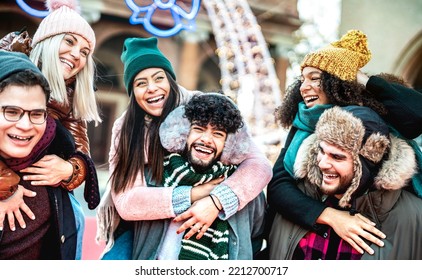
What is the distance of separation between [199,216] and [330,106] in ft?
2.35

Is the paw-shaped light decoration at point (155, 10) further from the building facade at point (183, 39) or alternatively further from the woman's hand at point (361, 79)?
the woman's hand at point (361, 79)

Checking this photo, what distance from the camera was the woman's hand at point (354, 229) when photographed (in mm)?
2020

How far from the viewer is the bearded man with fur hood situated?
77.2 inches

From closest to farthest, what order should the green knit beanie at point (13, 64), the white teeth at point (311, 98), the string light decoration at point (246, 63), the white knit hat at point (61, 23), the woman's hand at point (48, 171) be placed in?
1. the green knit beanie at point (13, 64)
2. the woman's hand at point (48, 171)
3. the white knit hat at point (61, 23)
4. the white teeth at point (311, 98)
5. the string light decoration at point (246, 63)

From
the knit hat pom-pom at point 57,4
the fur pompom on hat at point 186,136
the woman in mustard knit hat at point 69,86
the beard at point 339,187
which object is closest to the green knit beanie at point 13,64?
the woman in mustard knit hat at point 69,86

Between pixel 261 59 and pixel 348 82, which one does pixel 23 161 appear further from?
pixel 261 59

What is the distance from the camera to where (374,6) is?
8.92ft

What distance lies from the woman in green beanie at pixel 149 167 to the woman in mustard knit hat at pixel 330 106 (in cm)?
12

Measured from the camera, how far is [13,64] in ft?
5.94

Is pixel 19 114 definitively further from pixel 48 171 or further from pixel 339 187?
pixel 339 187

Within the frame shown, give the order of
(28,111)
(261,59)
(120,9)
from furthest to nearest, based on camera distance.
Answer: (261,59), (120,9), (28,111)

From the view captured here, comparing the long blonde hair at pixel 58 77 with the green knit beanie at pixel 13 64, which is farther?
the long blonde hair at pixel 58 77
